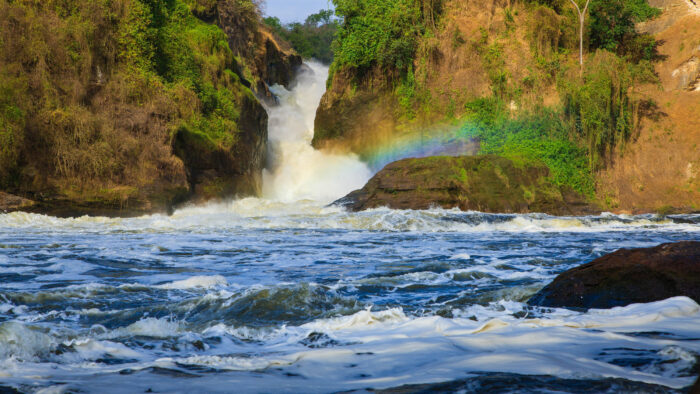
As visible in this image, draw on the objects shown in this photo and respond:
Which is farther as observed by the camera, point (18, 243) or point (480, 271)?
point (18, 243)

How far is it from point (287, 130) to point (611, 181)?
626 inches

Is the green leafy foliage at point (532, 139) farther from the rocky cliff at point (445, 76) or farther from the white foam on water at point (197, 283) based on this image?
the white foam on water at point (197, 283)

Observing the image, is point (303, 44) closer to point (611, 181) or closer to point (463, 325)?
point (611, 181)

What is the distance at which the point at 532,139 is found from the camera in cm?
2355

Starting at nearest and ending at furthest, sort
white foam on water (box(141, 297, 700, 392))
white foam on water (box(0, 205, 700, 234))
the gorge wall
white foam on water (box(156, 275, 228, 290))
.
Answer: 1. white foam on water (box(141, 297, 700, 392))
2. white foam on water (box(156, 275, 228, 290))
3. white foam on water (box(0, 205, 700, 234))
4. the gorge wall

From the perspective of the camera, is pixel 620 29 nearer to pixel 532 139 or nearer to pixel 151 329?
pixel 532 139

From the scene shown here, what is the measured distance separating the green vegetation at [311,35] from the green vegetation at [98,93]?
79.7 ft

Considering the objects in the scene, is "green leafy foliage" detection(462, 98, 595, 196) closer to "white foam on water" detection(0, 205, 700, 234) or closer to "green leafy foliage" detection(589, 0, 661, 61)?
"green leafy foliage" detection(589, 0, 661, 61)

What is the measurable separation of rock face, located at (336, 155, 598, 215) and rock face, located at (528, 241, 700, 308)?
41.5ft

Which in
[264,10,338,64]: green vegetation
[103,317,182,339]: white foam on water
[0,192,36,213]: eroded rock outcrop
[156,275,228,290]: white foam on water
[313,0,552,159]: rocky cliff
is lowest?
[103,317,182,339]: white foam on water

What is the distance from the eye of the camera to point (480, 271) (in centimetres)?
666

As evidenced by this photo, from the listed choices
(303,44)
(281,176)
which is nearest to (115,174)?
(281,176)

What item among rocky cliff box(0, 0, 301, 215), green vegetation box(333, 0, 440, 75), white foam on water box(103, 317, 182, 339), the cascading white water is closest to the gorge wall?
green vegetation box(333, 0, 440, 75)

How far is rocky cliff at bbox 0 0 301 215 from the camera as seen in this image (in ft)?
55.3
